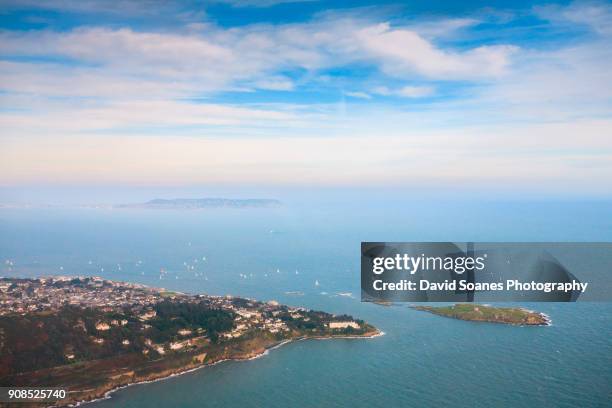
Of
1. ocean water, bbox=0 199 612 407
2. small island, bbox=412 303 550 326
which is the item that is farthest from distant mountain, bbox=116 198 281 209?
small island, bbox=412 303 550 326

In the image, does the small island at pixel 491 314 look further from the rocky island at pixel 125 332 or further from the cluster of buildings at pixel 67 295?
the cluster of buildings at pixel 67 295

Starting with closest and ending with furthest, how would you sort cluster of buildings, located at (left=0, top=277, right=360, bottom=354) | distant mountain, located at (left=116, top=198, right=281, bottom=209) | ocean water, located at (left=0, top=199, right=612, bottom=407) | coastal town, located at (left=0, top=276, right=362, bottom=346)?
ocean water, located at (left=0, top=199, right=612, bottom=407) < cluster of buildings, located at (left=0, top=277, right=360, bottom=354) < coastal town, located at (left=0, top=276, right=362, bottom=346) < distant mountain, located at (left=116, top=198, right=281, bottom=209)

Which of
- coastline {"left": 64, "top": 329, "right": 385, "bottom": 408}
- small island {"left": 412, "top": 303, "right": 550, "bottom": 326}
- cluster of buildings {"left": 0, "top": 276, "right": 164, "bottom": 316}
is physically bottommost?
coastline {"left": 64, "top": 329, "right": 385, "bottom": 408}

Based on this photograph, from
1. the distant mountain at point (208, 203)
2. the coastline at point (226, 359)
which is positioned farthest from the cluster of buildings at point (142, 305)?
the distant mountain at point (208, 203)

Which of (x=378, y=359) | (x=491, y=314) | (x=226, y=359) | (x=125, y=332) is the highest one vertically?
(x=125, y=332)

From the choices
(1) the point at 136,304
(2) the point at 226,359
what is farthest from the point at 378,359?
(1) the point at 136,304

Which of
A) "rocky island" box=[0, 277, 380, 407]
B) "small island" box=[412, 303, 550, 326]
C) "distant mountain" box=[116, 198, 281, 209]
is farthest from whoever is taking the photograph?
"distant mountain" box=[116, 198, 281, 209]

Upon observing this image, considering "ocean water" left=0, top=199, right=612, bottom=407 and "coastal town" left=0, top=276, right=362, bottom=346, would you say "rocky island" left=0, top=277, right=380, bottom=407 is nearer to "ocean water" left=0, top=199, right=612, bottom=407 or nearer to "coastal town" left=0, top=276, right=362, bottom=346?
"coastal town" left=0, top=276, right=362, bottom=346

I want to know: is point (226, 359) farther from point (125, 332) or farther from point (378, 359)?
point (378, 359)
